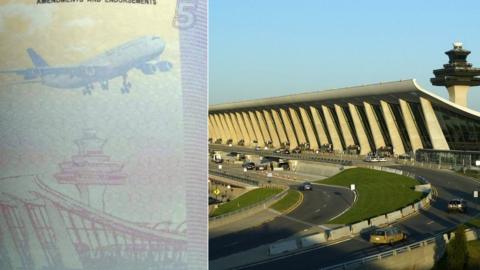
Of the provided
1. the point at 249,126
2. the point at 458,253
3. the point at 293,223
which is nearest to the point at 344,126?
the point at 249,126

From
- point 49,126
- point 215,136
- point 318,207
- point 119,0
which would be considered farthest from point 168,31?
point 215,136

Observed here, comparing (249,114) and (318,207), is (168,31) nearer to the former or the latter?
(318,207)

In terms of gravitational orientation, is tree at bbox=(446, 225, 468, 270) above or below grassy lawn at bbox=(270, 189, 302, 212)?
above

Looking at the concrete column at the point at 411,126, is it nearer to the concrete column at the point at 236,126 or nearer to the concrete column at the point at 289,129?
the concrete column at the point at 289,129

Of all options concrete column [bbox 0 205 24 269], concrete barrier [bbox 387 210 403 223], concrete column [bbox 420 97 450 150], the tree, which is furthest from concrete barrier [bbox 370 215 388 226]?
concrete column [bbox 420 97 450 150]

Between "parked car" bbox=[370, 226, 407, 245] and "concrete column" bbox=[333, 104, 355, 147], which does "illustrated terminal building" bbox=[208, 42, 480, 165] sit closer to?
"concrete column" bbox=[333, 104, 355, 147]

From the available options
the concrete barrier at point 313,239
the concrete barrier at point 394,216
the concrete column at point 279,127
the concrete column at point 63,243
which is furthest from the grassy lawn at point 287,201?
the concrete column at point 279,127
